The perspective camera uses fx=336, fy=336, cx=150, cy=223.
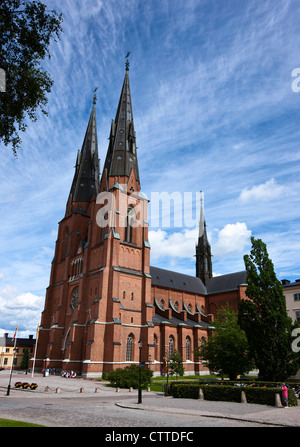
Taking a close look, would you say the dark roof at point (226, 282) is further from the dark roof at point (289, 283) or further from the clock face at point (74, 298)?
the clock face at point (74, 298)

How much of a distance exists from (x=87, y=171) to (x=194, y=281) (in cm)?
3227

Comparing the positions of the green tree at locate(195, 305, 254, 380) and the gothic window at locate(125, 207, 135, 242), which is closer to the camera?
the green tree at locate(195, 305, 254, 380)

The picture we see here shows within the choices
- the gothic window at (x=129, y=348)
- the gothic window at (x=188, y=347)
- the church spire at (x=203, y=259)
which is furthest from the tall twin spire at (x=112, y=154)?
the church spire at (x=203, y=259)

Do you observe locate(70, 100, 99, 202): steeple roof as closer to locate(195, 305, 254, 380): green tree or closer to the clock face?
the clock face

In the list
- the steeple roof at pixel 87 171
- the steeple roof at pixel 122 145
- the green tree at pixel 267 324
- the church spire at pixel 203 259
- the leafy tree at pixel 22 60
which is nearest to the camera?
the leafy tree at pixel 22 60

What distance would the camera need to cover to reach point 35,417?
1368 centimetres

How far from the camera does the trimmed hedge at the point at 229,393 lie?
65.2ft

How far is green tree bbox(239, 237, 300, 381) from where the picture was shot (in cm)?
2528

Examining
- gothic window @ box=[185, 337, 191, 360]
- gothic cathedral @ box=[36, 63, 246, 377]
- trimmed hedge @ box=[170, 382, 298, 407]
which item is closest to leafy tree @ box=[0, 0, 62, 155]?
trimmed hedge @ box=[170, 382, 298, 407]

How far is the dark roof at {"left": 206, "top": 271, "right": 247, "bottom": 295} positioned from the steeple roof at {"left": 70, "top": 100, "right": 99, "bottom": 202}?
1260 inches

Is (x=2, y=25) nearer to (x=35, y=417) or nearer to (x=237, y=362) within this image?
(x=35, y=417)

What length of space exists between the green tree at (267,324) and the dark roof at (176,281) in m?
33.9

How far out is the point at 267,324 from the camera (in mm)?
25797

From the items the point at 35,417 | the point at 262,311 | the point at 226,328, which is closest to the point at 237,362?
the point at 226,328
